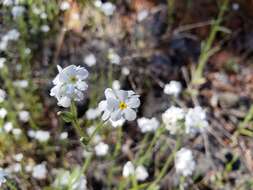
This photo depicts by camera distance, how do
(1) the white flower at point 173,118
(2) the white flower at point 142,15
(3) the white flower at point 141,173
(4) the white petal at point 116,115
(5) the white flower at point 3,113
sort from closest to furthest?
(4) the white petal at point 116,115 < (1) the white flower at point 173,118 < (5) the white flower at point 3,113 < (3) the white flower at point 141,173 < (2) the white flower at point 142,15

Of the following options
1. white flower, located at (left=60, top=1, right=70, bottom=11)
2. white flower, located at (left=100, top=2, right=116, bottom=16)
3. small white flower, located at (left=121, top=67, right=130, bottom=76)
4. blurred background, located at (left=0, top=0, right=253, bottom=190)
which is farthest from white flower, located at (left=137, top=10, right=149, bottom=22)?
white flower, located at (left=60, top=1, right=70, bottom=11)

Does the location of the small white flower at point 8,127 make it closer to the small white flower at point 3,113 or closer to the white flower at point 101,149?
the small white flower at point 3,113

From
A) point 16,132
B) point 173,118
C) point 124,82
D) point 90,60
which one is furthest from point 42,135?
point 173,118

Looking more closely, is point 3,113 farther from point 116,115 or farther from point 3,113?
point 116,115


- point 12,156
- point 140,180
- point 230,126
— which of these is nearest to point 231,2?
point 230,126

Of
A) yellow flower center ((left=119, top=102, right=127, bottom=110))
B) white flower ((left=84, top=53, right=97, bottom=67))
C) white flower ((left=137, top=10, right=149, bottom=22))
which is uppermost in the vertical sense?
white flower ((left=137, top=10, right=149, bottom=22))

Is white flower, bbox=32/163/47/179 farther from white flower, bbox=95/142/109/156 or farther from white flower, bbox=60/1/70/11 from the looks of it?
white flower, bbox=60/1/70/11

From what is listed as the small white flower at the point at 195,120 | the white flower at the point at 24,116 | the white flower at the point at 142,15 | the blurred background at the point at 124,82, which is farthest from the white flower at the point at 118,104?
the white flower at the point at 142,15
